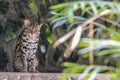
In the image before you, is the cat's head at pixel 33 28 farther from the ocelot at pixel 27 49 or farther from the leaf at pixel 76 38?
the leaf at pixel 76 38

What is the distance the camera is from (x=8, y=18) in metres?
4.69

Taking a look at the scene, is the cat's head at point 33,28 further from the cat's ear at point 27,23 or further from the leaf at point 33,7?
the leaf at point 33,7

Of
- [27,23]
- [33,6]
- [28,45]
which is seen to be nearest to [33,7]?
[33,6]

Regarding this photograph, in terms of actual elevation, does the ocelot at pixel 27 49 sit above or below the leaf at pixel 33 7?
below

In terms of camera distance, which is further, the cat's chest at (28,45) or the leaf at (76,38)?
the cat's chest at (28,45)

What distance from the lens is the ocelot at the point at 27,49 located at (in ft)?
14.3

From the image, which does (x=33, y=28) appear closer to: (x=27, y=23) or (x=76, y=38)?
(x=27, y=23)

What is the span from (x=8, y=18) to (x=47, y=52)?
1.84 feet

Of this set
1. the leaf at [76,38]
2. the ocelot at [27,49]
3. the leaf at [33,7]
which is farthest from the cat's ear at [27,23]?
the leaf at [76,38]

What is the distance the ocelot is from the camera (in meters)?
4.36

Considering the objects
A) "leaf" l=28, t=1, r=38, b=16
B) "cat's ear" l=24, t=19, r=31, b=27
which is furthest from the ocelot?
"leaf" l=28, t=1, r=38, b=16

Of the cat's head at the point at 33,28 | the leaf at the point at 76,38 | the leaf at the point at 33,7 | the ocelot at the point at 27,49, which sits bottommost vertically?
the ocelot at the point at 27,49

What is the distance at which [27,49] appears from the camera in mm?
4453

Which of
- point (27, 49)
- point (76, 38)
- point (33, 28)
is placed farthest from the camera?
point (27, 49)
